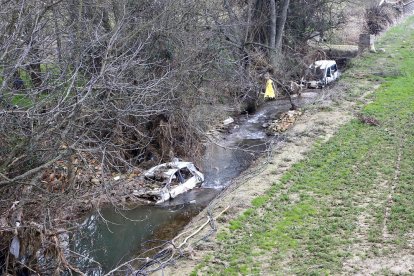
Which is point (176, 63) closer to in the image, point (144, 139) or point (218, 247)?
point (144, 139)

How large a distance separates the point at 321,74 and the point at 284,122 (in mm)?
7336

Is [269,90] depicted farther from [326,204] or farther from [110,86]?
[110,86]

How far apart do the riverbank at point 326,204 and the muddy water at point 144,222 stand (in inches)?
47.9

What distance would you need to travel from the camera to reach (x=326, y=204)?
14.7m

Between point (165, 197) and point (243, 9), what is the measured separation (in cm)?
1477

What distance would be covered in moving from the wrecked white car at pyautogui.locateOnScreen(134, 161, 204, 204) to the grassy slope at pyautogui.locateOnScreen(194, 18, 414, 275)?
329cm

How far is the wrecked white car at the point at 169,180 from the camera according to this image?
17.4 metres

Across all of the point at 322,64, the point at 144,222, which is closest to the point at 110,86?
the point at 144,222

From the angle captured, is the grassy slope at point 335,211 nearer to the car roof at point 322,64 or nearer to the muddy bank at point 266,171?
the muddy bank at point 266,171

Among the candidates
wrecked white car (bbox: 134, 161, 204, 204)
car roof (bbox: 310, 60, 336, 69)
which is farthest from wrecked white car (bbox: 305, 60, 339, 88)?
wrecked white car (bbox: 134, 161, 204, 204)

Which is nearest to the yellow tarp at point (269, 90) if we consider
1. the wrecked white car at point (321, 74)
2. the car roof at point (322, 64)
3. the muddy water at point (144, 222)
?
the muddy water at point (144, 222)

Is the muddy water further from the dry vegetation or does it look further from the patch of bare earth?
the patch of bare earth

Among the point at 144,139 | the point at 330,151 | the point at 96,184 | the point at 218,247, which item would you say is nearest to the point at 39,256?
the point at 218,247

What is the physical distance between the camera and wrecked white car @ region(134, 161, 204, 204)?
1741cm
